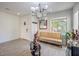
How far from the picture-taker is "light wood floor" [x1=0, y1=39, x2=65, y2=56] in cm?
178

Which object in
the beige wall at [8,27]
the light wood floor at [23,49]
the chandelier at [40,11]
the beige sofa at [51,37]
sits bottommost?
the light wood floor at [23,49]

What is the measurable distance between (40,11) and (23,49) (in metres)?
0.77

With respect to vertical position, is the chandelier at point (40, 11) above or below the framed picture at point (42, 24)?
above

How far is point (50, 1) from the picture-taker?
1758mm

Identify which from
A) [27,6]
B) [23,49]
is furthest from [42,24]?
[23,49]

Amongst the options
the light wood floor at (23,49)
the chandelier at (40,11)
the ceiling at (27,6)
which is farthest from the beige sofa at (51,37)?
the ceiling at (27,6)

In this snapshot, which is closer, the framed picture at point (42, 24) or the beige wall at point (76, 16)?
the beige wall at point (76, 16)

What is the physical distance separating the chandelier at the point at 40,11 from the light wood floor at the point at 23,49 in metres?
0.50

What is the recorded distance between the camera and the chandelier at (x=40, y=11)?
176cm

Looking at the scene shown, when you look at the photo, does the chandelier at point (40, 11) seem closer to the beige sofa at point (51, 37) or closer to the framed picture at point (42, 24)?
the framed picture at point (42, 24)

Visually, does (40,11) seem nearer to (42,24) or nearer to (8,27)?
(42,24)

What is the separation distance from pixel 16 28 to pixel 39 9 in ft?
Answer: 1.89

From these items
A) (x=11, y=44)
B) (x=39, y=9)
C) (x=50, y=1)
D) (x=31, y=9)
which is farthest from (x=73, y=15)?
(x=11, y=44)

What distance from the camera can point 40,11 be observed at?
1.77 meters
